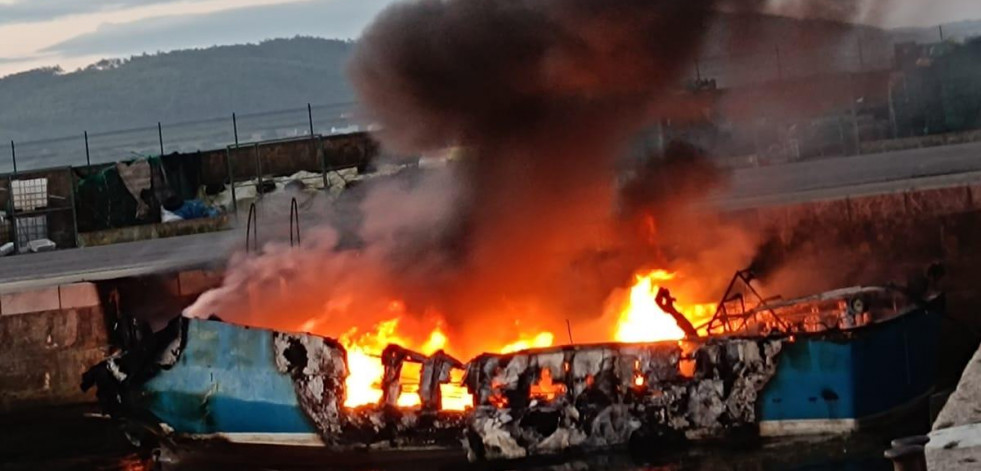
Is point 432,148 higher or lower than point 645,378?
higher

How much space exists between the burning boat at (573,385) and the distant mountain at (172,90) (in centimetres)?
9964

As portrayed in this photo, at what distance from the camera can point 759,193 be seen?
40969 mm

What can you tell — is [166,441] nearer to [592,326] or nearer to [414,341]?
[414,341]

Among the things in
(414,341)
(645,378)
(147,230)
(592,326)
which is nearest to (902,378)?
(645,378)

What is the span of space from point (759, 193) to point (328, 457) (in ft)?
52.9

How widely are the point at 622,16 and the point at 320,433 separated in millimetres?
9355

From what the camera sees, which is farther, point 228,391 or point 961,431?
point 228,391

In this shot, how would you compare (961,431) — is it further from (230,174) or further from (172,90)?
(172,90)

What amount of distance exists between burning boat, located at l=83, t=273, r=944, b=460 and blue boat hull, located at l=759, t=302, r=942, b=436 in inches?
0.8

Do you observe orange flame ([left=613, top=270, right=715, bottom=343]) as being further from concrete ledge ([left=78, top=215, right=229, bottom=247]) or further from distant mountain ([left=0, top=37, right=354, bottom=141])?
distant mountain ([left=0, top=37, right=354, bottom=141])

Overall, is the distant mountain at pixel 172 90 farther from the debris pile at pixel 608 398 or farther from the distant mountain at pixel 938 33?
the debris pile at pixel 608 398

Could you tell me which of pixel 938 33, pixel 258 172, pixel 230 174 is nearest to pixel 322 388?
pixel 258 172

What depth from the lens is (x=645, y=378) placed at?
2658cm

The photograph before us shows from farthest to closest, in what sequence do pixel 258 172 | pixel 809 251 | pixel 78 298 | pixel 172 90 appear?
pixel 172 90 → pixel 258 172 → pixel 78 298 → pixel 809 251
